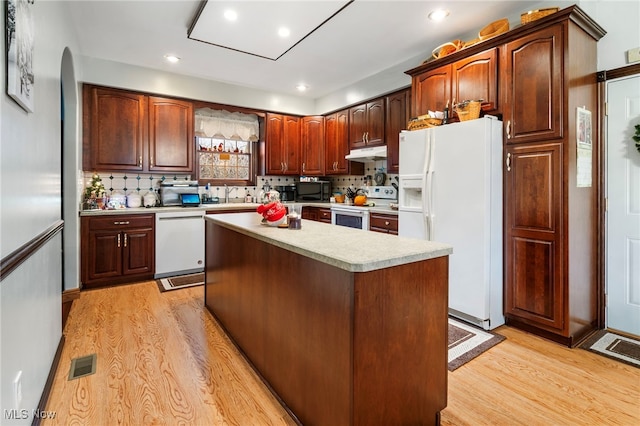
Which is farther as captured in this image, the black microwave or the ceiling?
the black microwave

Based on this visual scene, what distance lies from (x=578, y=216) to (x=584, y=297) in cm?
64

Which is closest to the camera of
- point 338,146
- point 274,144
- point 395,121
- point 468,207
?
point 468,207

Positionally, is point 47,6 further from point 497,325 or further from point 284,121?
point 497,325

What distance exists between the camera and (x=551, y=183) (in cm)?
239

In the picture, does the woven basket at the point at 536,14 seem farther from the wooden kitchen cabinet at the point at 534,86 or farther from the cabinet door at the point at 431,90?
the cabinet door at the point at 431,90

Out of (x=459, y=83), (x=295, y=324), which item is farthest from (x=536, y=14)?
(x=295, y=324)

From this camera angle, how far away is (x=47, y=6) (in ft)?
6.44

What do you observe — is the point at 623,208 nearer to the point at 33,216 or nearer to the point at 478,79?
the point at 478,79

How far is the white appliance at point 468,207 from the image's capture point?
2596mm

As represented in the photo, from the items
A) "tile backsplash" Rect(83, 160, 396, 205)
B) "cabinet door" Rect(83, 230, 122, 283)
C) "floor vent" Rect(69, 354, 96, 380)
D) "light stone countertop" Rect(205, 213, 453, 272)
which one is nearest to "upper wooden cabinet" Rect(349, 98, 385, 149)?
"tile backsplash" Rect(83, 160, 396, 205)

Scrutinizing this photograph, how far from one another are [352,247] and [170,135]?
3750 millimetres

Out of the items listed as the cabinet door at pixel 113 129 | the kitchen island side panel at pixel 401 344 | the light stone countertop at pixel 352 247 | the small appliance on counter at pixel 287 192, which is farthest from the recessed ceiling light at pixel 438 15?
the cabinet door at pixel 113 129

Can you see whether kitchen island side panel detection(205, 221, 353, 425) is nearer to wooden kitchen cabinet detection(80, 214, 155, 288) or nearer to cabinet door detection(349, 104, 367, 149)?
wooden kitchen cabinet detection(80, 214, 155, 288)

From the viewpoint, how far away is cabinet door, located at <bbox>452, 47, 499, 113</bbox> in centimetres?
272
